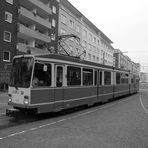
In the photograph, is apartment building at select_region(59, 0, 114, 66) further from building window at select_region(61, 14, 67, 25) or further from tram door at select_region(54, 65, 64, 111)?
tram door at select_region(54, 65, 64, 111)

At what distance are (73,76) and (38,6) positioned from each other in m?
28.1

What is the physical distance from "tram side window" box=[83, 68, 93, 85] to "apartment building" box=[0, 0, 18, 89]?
17162 millimetres

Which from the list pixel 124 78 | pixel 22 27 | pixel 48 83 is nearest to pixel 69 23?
pixel 22 27

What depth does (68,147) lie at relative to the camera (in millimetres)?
5883

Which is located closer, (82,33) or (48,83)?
(48,83)

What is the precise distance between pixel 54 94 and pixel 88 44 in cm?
5101

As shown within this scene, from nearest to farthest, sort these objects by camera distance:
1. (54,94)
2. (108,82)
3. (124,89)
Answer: (54,94)
(108,82)
(124,89)

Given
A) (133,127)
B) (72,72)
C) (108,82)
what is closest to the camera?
(133,127)

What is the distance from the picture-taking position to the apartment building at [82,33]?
46688 millimetres

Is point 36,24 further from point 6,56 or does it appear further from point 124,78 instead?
point 124,78

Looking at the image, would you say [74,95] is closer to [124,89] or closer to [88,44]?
[124,89]

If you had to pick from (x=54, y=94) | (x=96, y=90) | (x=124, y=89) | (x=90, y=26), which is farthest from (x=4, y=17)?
(x=90, y=26)

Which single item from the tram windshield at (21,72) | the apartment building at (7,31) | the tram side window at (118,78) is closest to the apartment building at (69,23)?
the apartment building at (7,31)

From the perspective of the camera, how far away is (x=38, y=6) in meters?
37.2
